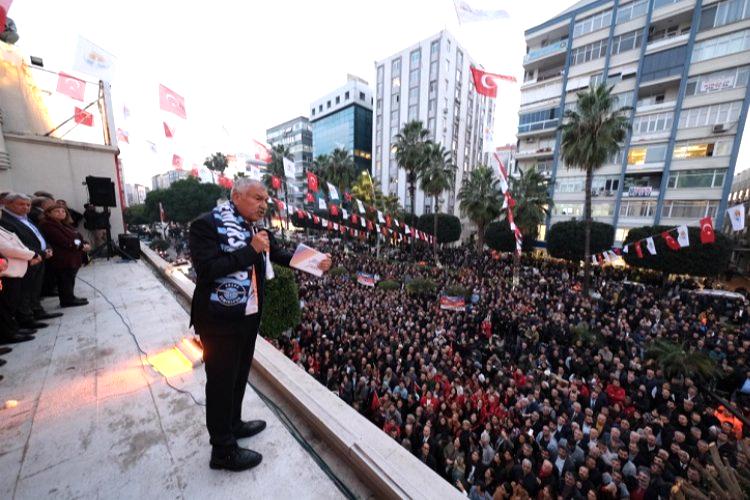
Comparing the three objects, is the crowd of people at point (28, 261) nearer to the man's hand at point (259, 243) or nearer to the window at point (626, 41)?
the man's hand at point (259, 243)

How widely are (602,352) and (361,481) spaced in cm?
1029

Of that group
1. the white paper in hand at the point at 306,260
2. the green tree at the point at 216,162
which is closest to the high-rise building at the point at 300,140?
the green tree at the point at 216,162

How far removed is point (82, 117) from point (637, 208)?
120 feet

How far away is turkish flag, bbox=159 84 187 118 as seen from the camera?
1201cm

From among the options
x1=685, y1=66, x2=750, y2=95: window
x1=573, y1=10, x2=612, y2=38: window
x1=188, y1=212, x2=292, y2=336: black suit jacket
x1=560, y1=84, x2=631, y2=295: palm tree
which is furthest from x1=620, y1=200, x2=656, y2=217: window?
x1=188, y1=212, x2=292, y2=336: black suit jacket

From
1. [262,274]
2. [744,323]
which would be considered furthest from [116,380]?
[744,323]

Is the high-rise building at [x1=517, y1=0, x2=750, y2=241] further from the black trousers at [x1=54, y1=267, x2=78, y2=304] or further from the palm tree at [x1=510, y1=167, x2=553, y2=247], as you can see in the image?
the black trousers at [x1=54, y1=267, x2=78, y2=304]

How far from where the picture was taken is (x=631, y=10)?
25.1 meters

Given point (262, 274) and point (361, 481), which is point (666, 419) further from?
point (262, 274)

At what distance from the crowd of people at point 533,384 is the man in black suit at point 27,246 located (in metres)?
5.26

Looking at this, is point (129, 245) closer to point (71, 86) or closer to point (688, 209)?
point (71, 86)

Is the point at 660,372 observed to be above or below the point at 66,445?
below

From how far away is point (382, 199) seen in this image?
32344 mm

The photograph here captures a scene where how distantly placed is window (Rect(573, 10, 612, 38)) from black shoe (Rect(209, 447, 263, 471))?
38874 mm
